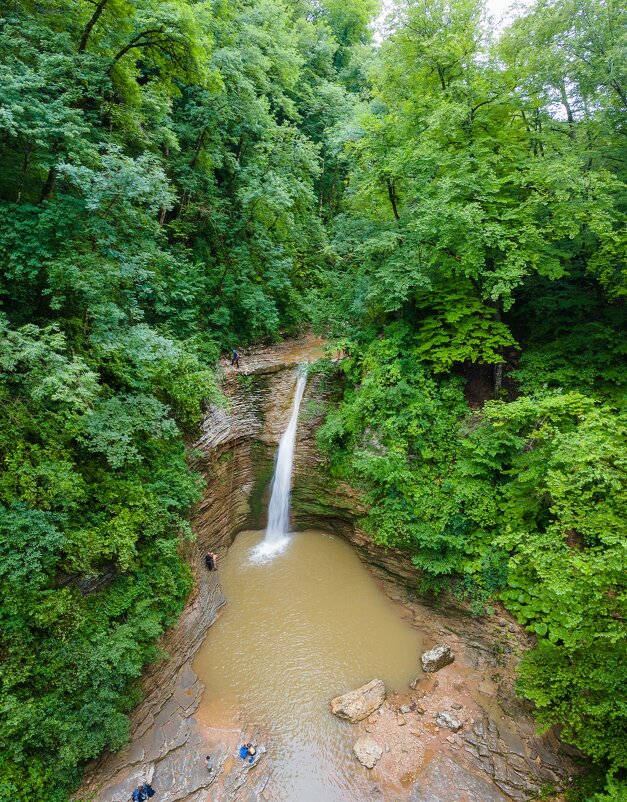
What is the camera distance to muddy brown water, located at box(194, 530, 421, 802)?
7.41m

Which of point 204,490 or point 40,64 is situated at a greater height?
point 40,64

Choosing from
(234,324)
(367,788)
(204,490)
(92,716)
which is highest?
(234,324)

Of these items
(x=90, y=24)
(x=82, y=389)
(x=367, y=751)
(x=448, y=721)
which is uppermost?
(x=90, y=24)

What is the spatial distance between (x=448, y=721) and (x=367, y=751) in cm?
181

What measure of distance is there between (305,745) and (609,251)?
1201 centimetres

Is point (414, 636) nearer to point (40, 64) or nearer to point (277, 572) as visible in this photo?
point (277, 572)

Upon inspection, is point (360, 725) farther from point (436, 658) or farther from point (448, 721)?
point (436, 658)

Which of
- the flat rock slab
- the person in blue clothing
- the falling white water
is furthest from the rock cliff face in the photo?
the falling white water

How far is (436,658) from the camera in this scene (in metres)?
8.93

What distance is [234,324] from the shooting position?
14258 millimetres

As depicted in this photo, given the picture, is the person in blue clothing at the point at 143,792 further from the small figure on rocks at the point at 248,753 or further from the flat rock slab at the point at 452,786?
the flat rock slab at the point at 452,786

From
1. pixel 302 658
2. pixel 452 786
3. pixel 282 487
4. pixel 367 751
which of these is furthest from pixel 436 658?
pixel 282 487

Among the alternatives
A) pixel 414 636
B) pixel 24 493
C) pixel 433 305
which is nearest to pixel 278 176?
pixel 433 305

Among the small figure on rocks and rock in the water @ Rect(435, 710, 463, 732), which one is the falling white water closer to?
the small figure on rocks
